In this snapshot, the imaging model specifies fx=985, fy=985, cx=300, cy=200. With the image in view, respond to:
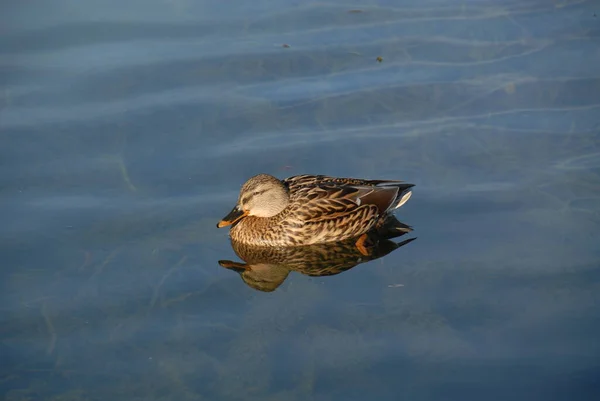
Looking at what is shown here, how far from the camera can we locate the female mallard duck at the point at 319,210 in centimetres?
991

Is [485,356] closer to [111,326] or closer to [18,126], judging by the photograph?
[111,326]

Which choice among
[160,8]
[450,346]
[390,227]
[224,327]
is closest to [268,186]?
[390,227]

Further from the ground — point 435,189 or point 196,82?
point 196,82

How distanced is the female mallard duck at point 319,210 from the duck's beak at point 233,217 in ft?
0.39

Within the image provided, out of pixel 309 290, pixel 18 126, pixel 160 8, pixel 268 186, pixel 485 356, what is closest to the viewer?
pixel 485 356

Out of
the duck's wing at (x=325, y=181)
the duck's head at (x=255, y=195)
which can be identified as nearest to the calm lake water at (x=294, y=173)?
the duck's head at (x=255, y=195)

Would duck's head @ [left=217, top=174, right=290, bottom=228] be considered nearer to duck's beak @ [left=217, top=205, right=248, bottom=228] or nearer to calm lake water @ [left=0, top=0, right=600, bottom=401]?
duck's beak @ [left=217, top=205, right=248, bottom=228]

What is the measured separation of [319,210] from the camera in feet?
32.8

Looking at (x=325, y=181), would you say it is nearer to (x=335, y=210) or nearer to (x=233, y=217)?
(x=335, y=210)

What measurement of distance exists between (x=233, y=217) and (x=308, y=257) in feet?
2.74

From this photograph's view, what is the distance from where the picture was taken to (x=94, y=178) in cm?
1024

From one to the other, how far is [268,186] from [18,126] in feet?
10.5

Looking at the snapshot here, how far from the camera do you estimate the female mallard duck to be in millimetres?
9906

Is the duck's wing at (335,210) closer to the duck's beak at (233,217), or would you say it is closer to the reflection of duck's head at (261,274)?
the duck's beak at (233,217)
